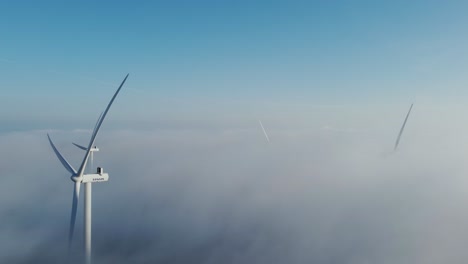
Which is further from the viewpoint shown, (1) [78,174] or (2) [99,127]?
(1) [78,174]

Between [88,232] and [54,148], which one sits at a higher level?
[54,148]

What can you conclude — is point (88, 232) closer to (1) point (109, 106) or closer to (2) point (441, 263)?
(1) point (109, 106)

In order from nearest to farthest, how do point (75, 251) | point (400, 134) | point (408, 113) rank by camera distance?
point (408, 113)
point (400, 134)
point (75, 251)

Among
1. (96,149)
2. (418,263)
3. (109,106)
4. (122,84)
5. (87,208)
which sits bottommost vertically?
(418,263)

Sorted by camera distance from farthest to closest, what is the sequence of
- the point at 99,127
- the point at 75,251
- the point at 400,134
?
the point at 75,251
the point at 400,134
the point at 99,127

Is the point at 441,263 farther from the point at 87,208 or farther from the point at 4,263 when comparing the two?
the point at 4,263

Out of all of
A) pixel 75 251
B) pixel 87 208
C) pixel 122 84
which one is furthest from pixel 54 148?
A: pixel 75 251

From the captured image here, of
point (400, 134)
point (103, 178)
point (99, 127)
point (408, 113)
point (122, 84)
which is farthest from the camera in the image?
point (400, 134)

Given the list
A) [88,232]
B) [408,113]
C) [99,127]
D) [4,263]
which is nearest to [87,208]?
[88,232]

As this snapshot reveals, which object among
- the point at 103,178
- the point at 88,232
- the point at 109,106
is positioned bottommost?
the point at 88,232
